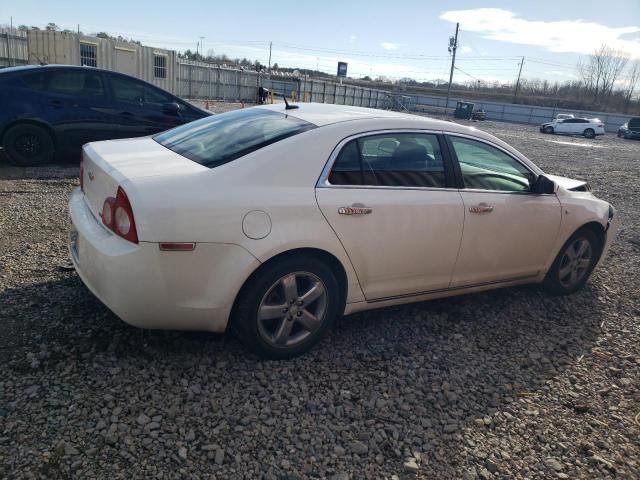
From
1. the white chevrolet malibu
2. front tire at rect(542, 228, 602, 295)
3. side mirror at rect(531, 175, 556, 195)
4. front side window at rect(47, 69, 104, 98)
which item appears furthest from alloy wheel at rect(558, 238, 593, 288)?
front side window at rect(47, 69, 104, 98)

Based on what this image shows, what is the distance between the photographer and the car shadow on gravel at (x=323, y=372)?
8.80 feet

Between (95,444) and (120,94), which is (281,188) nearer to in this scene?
(95,444)

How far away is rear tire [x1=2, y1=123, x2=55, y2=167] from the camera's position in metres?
7.36

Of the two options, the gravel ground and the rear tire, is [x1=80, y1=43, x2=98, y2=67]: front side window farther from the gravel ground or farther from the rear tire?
the gravel ground

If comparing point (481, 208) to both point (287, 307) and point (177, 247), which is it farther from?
point (177, 247)

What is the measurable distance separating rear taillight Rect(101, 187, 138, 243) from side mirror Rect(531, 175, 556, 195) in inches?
124

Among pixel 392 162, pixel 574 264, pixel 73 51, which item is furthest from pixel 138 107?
pixel 73 51

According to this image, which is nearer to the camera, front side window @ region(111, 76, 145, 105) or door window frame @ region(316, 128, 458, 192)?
door window frame @ region(316, 128, 458, 192)

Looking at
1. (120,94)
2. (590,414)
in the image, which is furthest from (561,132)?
(590,414)

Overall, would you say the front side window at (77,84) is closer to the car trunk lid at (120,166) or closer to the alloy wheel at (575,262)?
the car trunk lid at (120,166)

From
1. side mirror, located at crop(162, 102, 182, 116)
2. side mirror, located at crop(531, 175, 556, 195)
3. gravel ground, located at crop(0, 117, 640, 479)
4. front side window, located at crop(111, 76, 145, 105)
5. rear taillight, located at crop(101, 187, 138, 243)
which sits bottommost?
gravel ground, located at crop(0, 117, 640, 479)

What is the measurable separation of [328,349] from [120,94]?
20.9 ft

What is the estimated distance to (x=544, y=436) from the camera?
2.85 metres

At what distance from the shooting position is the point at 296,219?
3.04 m
